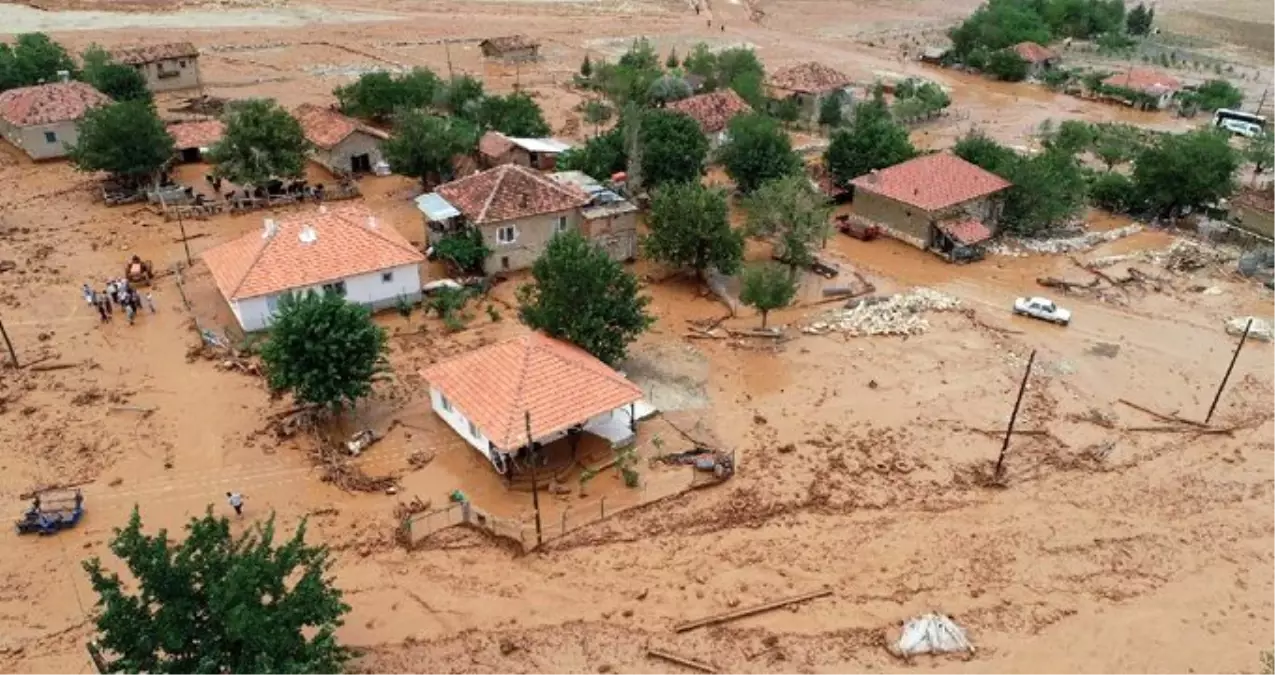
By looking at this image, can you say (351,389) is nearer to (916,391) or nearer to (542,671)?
(542,671)

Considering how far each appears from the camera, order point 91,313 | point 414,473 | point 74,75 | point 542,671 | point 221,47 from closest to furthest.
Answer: point 542,671
point 414,473
point 91,313
point 74,75
point 221,47

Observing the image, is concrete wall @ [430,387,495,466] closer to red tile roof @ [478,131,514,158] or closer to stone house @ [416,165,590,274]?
stone house @ [416,165,590,274]

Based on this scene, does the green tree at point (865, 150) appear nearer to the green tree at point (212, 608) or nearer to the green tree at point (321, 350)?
the green tree at point (321, 350)

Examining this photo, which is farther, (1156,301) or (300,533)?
(1156,301)

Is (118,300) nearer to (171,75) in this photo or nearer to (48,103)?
(48,103)

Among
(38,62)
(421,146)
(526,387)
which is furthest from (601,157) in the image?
(38,62)

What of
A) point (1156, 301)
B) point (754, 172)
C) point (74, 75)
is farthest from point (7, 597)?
point (74, 75)

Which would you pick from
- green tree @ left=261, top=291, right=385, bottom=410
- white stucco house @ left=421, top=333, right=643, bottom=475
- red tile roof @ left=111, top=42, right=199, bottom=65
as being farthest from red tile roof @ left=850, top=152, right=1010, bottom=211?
red tile roof @ left=111, top=42, right=199, bottom=65
